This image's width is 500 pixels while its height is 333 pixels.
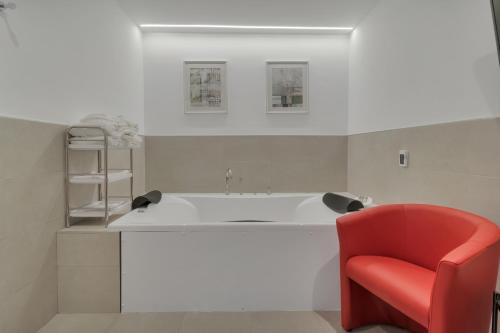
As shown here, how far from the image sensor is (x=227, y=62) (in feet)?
11.9

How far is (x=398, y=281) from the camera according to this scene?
150cm

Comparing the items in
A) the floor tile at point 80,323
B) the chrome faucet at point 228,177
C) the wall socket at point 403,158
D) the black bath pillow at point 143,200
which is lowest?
the floor tile at point 80,323

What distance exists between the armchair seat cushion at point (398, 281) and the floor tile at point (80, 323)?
146cm

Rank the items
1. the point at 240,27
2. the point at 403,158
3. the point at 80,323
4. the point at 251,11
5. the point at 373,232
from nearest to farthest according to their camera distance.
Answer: the point at 373,232 → the point at 80,323 → the point at 403,158 → the point at 251,11 → the point at 240,27

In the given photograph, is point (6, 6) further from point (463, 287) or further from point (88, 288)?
point (463, 287)

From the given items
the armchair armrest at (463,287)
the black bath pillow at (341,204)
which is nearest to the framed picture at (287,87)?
the black bath pillow at (341,204)

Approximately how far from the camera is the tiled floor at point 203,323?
1.91 meters

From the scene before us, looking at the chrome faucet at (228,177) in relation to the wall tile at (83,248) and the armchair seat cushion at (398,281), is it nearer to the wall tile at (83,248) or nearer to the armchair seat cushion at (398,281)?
the wall tile at (83,248)

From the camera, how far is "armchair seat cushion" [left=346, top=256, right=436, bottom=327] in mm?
1349

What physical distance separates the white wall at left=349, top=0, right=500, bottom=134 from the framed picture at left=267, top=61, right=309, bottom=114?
0.59 meters

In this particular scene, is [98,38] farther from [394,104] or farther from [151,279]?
[394,104]

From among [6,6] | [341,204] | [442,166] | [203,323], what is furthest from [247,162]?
[6,6]

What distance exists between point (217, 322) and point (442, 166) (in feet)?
5.41

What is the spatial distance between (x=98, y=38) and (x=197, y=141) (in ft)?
4.64
